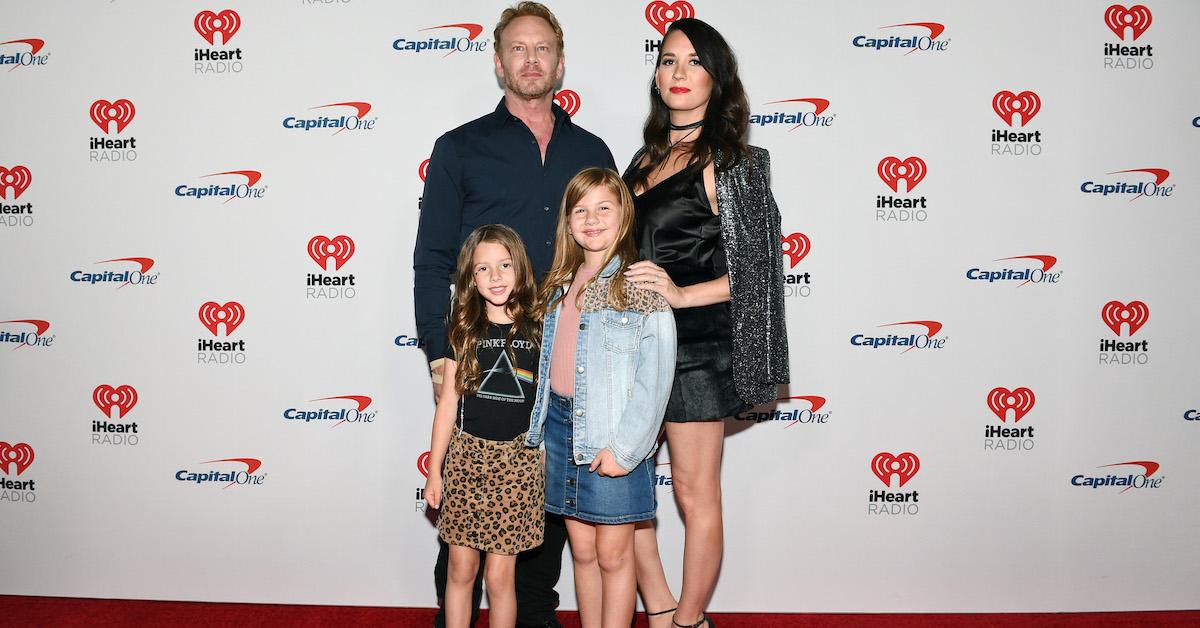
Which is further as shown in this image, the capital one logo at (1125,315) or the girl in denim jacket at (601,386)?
the capital one logo at (1125,315)

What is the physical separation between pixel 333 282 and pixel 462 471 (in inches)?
46.8

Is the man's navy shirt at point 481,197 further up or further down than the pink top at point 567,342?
further up

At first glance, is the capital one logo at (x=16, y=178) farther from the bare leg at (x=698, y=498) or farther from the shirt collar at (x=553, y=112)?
the bare leg at (x=698, y=498)

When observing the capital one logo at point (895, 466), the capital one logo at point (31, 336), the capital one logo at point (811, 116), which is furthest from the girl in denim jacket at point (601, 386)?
the capital one logo at point (31, 336)

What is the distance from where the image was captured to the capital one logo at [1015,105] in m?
2.96

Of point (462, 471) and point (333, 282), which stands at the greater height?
point (333, 282)

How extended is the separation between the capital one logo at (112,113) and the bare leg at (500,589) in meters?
2.22

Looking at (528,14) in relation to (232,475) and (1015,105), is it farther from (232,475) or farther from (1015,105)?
(232,475)

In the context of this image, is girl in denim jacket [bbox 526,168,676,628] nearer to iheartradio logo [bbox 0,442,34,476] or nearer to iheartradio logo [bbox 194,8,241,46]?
iheartradio logo [bbox 194,8,241,46]

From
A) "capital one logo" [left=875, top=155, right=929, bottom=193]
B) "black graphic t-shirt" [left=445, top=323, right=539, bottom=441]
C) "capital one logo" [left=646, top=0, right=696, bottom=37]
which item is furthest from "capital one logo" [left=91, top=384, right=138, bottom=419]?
"capital one logo" [left=875, top=155, right=929, bottom=193]

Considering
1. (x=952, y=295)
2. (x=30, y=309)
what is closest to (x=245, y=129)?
(x=30, y=309)

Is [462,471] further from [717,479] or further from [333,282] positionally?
[333,282]

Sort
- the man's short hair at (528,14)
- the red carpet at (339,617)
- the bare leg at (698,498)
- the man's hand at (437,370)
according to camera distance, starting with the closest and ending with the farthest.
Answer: the bare leg at (698,498), the man's hand at (437,370), the man's short hair at (528,14), the red carpet at (339,617)

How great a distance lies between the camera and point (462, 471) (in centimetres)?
219
